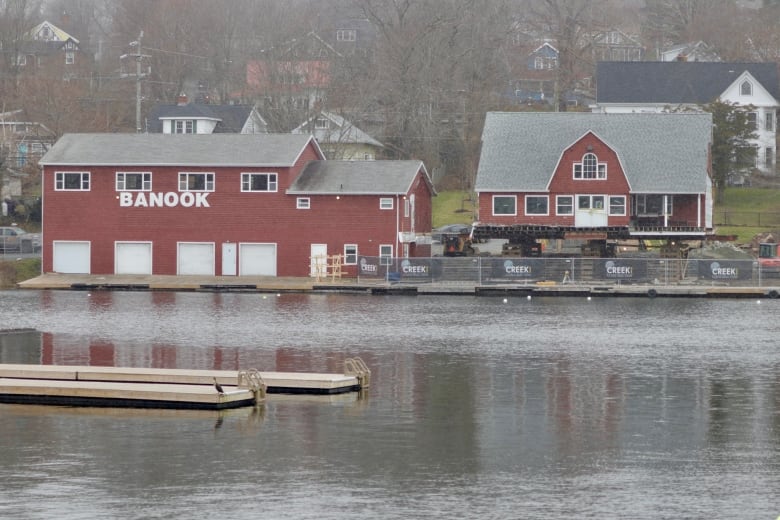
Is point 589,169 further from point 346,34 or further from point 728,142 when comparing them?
point 346,34

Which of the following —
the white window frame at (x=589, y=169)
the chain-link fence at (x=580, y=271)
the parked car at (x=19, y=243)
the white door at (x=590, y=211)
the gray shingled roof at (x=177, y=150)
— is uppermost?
the gray shingled roof at (x=177, y=150)

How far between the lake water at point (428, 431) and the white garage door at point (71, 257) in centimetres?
2355

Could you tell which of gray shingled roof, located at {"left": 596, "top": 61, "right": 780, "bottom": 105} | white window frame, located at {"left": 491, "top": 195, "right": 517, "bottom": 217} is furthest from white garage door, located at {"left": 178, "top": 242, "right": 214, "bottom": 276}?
gray shingled roof, located at {"left": 596, "top": 61, "right": 780, "bottom": 105}

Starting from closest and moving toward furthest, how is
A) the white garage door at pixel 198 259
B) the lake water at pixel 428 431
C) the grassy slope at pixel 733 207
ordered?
the lake water at pixel 428 431
the white garage door at pixel 198 259
the grassy slope at pixel 733 207

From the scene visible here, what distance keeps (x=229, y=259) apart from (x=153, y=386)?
4386cm

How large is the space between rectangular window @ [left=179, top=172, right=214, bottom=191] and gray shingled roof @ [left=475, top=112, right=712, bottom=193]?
15805 mm

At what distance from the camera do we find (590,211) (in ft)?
266

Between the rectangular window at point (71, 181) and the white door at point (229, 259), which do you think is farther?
the rectangular window at point (71, 181)

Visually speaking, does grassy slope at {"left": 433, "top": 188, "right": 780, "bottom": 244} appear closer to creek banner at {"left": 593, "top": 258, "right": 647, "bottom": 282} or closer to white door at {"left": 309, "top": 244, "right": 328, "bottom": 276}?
creek banner at {"left": 593, "top": 258, "right": 647, "bottom": 282}

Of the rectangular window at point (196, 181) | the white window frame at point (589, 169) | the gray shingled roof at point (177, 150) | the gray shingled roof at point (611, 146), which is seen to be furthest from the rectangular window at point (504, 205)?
the rectangular window at point (196, 181)

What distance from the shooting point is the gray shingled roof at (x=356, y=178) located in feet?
258

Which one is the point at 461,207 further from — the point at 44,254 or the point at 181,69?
the point at 181,69

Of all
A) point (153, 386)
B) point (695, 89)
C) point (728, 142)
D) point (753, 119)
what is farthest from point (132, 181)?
point (753, 119)

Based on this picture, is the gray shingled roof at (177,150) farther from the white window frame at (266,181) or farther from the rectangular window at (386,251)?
the rectangular window at (386,251)
